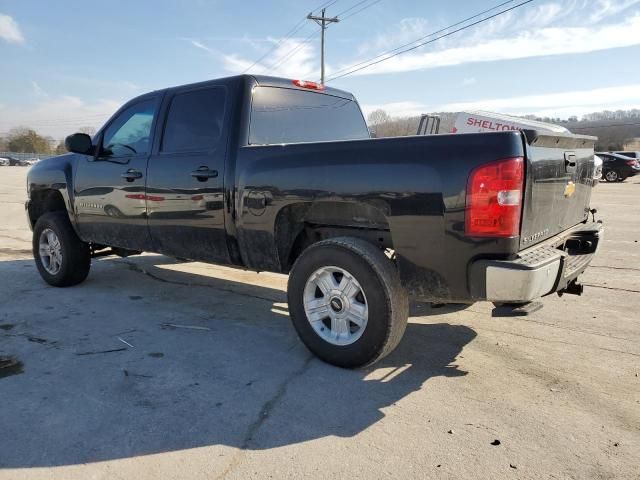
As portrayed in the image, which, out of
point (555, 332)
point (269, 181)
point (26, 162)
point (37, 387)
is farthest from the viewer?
point (26, 162)

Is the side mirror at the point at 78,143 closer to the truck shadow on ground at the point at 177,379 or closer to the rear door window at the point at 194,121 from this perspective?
the rear door window at the point at 194,121

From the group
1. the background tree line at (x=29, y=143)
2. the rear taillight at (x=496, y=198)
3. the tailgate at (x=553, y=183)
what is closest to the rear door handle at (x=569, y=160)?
the tailgate at (x=553, y=183)

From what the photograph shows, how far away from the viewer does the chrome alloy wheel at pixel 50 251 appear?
5.66 meters

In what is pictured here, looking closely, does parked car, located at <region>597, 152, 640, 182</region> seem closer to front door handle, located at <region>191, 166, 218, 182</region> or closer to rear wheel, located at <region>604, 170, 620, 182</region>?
rear wheel, located at <region>604, 170, 620, 182</region>

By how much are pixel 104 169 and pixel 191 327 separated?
1.94m

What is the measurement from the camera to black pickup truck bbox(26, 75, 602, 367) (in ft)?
9.12

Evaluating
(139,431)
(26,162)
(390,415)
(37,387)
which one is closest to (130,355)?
(37,387)

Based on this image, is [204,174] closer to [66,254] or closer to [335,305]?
[335,305]

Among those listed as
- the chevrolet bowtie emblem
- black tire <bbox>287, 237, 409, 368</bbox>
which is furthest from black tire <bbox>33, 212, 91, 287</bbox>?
the chevrolet bowtie emblem

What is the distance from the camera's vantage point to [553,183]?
318 centimetres

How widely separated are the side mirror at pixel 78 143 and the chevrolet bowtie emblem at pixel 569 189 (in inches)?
174

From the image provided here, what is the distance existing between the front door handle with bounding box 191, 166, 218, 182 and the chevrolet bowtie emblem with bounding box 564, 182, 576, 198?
255cm

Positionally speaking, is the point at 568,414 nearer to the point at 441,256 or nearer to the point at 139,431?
the point at 441,256

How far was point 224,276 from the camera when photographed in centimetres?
625
